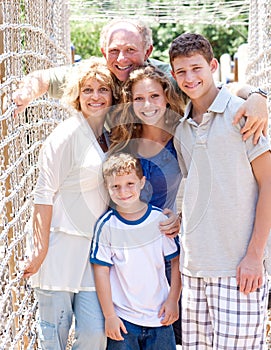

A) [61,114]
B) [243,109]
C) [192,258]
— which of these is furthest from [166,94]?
[61,114]

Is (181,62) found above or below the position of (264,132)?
above

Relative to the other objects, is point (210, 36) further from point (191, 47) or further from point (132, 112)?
point (191, 47)

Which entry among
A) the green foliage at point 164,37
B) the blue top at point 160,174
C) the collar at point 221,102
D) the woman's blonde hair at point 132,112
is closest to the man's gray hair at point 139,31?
the woman's blonde hair at point 132,112

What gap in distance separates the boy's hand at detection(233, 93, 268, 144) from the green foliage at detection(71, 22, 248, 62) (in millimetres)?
10045

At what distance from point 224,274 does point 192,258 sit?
0.10 m

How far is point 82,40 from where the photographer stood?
1164 cm

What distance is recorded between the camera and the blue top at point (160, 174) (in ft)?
6.09

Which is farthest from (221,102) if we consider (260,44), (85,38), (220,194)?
(85,38)

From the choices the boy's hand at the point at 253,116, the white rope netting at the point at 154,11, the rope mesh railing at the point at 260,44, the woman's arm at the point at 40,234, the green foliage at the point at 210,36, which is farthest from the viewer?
the green foliage at the point at 210,36

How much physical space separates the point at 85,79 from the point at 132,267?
56 cm

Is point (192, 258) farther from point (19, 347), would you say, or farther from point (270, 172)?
point (19, 347)

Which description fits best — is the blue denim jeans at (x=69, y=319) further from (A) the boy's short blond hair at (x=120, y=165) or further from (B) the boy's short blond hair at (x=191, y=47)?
(B) the boy's short blond hair at (x=191, y=47)

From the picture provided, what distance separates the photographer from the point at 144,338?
183 centimetres

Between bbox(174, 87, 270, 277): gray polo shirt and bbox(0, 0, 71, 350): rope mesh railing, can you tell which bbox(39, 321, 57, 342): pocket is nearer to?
bbox(0, 0, 71, 350): rope mesh railing
